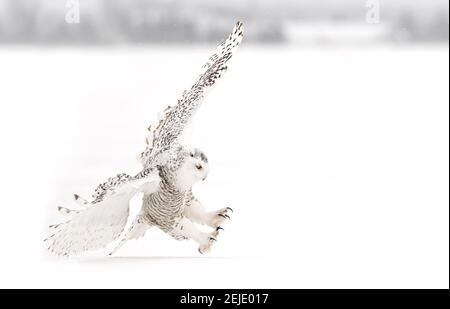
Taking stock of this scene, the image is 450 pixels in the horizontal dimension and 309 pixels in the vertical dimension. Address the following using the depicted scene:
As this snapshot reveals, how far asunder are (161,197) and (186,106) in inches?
6.8

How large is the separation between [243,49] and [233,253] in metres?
1.93

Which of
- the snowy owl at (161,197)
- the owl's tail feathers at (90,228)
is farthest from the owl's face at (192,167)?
the owl's tail feathers at (90,228)

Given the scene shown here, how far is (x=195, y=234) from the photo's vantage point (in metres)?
1.35

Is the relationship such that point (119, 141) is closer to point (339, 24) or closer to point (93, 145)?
point (93, 145)

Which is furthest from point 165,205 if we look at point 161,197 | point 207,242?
point 207,242

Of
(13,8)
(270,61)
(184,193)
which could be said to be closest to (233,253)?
(184,193)

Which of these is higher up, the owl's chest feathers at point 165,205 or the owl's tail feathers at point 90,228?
the owl's chest feathers at point 165,205

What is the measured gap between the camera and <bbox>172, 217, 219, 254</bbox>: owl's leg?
1344mm

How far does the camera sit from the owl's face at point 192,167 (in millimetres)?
1246

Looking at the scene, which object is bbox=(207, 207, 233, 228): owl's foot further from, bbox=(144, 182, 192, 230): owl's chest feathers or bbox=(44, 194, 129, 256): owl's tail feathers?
bbox=(44, 194, 129, 256): owl's tail feathers

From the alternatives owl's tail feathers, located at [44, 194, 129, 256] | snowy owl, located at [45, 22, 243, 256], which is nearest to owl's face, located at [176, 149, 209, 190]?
snowy owl, located at [45, 22, 243, 256]

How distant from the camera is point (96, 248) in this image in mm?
1307

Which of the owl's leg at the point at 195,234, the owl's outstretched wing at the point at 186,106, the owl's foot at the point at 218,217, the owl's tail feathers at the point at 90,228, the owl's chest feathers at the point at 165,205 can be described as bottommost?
the owl's tail feathers at the point at 90,228

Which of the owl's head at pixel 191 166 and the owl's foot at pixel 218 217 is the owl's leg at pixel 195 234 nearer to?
the owl's foot at pixel 218 217
